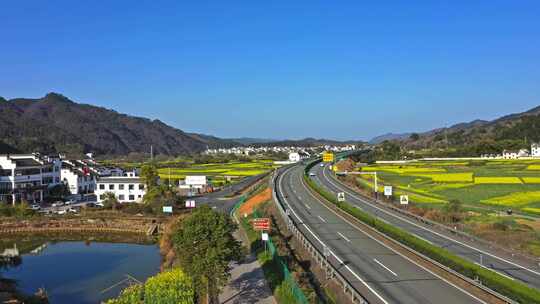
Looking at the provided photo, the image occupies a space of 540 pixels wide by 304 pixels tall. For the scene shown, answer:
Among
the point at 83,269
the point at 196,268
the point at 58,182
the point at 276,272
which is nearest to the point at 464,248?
the point at 276,272

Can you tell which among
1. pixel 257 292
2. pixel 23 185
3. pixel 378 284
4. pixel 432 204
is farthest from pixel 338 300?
pixel 23 185

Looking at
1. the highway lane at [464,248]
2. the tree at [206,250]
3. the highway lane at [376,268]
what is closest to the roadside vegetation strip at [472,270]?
the highway lane at [376,268]

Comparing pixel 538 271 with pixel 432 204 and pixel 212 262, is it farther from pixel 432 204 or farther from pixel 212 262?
pixel 432 204

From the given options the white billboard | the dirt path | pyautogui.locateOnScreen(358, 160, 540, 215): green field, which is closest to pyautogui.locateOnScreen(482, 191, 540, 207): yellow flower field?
pyautogui.locateOnScreen(358, 160, 540, 215): green field

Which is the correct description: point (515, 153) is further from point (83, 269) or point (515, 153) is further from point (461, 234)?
point (83, 269)

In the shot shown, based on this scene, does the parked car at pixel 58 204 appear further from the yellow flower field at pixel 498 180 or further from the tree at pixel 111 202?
the yellow flower field at pixel 498 180
